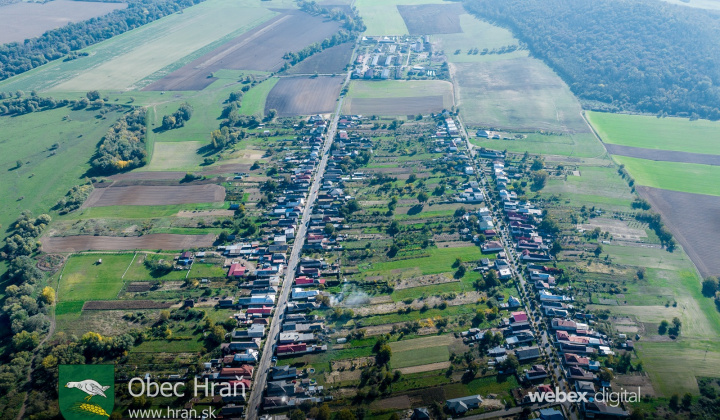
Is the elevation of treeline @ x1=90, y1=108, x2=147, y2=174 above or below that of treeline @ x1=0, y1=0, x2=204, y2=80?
below

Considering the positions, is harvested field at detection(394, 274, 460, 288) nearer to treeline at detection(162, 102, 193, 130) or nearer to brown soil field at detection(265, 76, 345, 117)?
brown soil field at detection(265, 76, 345, 117)

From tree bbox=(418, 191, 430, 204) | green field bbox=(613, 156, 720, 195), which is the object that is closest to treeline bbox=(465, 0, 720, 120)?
green field bbox=(613, 156, 720, 195)

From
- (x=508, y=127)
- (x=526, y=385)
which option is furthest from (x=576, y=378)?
(x=508, y=127)

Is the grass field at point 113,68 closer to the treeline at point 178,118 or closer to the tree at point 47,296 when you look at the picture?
the treeline at point 178,118

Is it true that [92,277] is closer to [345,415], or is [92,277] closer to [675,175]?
[345,415]

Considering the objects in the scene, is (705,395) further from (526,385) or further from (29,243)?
(29,243)

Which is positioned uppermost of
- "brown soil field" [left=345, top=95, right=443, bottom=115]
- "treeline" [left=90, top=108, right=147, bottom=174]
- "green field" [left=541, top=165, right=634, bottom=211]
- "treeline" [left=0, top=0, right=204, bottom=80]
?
"treeline" [left=0, top=0, right=204, bottom=80]

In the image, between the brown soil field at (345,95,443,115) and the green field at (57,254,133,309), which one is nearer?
the green field at (57,254,133,309)
